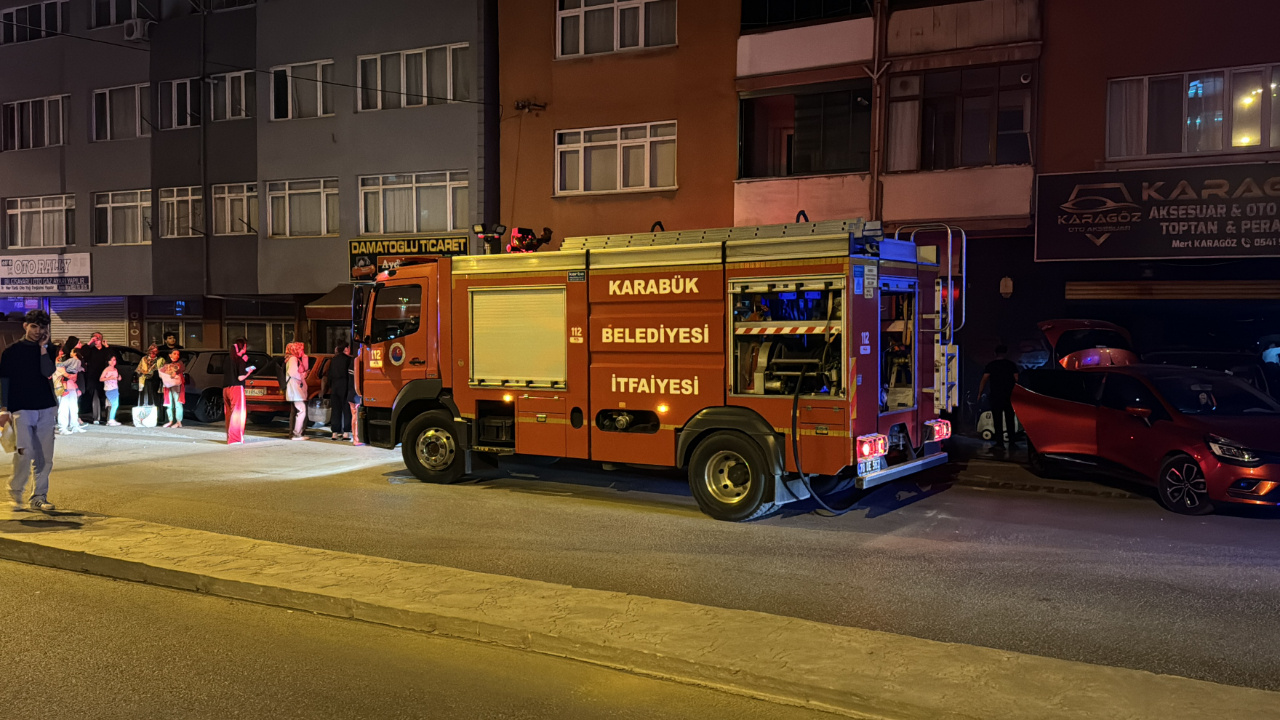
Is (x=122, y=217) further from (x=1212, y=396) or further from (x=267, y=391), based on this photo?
(x=1212, y=396)

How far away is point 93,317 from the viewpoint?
3138cm

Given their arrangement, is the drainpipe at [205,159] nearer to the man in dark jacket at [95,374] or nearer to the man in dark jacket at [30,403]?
the man in dark jacket at [95,374]

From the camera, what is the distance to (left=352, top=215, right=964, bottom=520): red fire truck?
31.1ft

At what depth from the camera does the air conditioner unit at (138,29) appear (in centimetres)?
2780

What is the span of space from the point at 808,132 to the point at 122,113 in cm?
2132

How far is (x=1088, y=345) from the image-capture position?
627 inches

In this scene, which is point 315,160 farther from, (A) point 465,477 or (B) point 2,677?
(B) point 2,677

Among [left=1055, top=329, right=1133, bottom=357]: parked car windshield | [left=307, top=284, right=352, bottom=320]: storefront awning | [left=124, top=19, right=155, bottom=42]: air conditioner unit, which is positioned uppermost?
[left=124, top=19, right=155, bottom=42]: air conditioner unit

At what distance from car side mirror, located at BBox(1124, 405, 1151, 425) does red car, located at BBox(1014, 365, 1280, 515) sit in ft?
0.03

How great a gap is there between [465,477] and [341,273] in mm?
14114

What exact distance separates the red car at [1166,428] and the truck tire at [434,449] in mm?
7243

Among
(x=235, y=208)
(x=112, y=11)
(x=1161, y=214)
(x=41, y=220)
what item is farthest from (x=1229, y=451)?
(x=41, y=220)

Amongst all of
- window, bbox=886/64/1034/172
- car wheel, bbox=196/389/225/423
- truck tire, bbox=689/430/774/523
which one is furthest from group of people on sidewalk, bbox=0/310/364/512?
window, bbox=886/64/1034/172

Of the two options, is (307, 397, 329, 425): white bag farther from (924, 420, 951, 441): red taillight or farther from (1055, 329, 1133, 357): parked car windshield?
(1055, 329, 1133, 357): parked car windshield
